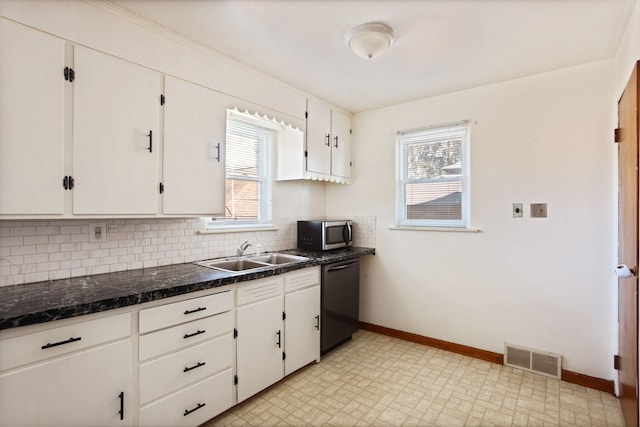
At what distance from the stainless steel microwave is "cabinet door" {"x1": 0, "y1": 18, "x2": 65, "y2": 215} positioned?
6.68 feet

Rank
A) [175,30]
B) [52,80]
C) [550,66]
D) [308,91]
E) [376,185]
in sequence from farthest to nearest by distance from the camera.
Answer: [376,185], [308,91], [550,66], [175,30], [52,80]

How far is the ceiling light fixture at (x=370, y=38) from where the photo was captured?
1961mm

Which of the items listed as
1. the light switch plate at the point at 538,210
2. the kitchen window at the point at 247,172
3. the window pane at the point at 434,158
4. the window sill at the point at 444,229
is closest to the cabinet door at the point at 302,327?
the kitchen window at the point at 247,172

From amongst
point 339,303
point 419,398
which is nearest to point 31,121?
point 339,303

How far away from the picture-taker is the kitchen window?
290 cm

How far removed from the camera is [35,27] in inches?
61.3

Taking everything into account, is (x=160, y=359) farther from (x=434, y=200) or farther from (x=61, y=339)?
(x=434, y=200)

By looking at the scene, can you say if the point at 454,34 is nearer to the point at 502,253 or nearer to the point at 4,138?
the point at 502,253

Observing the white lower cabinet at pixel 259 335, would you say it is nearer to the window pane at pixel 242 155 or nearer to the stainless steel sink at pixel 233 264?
the stainless steel sink at pixel 233 264

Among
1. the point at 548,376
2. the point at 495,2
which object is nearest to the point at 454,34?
the point at 495,2

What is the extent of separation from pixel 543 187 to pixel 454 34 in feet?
4.83

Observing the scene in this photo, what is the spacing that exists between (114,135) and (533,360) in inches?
138

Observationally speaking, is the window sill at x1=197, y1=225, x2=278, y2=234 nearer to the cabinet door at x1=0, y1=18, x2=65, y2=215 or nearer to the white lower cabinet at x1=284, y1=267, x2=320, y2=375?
the white lower cabinet at x1=284, y1=267, x2=320, y2=375

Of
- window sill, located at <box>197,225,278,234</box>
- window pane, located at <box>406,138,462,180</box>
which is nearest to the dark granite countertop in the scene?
window sill, located at <box>197,225,278,234</box>
